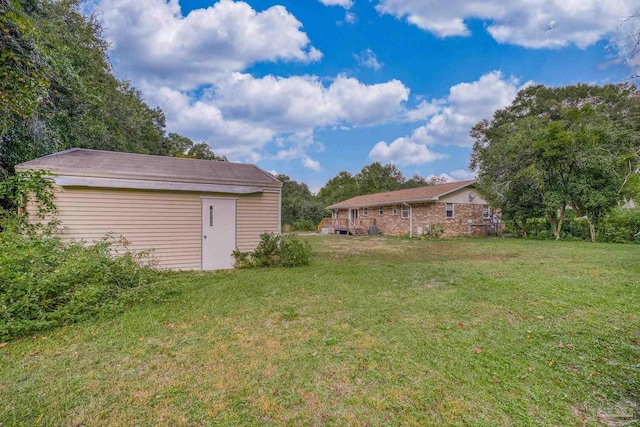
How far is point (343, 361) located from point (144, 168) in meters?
7.32

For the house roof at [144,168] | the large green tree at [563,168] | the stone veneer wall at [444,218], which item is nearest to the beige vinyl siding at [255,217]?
the house roof at [144,168]

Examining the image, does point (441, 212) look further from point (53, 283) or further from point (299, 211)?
point (53, 283)

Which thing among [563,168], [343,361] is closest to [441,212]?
[563,168]

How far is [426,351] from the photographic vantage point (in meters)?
3.09

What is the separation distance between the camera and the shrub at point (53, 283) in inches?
139

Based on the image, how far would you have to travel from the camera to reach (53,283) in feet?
12.5

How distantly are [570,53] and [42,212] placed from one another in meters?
14.6

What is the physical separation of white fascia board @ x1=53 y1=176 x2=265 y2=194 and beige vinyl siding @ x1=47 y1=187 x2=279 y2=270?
191mm

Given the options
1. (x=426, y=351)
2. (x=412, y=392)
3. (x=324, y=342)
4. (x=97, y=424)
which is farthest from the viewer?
(x=324, y=342)

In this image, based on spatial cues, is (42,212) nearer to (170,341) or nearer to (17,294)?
(17,294)

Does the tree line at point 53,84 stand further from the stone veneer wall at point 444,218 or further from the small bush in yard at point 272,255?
the stone veneer wall at point 444,218

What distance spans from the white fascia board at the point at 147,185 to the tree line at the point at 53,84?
137cm

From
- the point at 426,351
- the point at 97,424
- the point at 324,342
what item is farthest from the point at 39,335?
the point at 426,351

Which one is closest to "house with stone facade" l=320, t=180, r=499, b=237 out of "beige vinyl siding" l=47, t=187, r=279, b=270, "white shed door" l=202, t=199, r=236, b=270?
"beige vinyl siding" l=47, t=187, r=279, b=270
